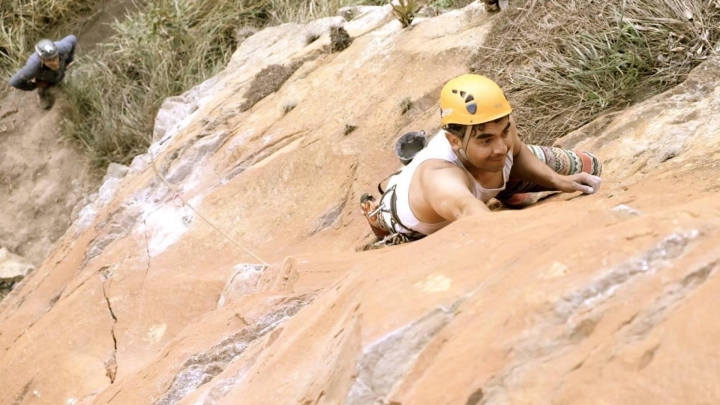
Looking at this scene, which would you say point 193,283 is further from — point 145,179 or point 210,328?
point 145,179

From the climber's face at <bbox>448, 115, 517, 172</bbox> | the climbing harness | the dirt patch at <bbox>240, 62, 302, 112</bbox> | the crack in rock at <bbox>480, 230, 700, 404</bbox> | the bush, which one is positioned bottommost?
the bush

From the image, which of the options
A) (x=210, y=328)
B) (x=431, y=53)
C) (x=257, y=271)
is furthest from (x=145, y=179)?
(x=210, y=328)

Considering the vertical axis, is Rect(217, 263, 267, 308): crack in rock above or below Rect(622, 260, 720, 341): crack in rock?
below

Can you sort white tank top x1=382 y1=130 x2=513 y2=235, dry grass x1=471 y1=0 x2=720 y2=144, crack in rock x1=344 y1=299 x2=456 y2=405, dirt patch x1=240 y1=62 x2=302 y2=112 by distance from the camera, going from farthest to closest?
dirt patch x1=240 y1=62 x2=302 y2=112
dry grass x1=471 y1=0 x2=720 y2=144
white tank top x1=382 y1=130 x2=513 y2=235
crack in rock x1=344 y1=299 x2=456 y2=405

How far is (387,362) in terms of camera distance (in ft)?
6.80

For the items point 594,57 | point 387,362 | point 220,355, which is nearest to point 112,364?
point 220,355

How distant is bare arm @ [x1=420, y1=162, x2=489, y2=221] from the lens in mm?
3229

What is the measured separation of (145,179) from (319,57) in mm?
1531

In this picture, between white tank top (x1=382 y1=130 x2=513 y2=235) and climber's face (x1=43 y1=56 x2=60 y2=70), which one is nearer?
white tank top (x1=382 y1=130 x2=513 y2=235)

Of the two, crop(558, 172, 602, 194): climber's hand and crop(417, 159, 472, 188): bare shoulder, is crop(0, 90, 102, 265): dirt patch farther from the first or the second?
crop(558, 172, 602, 194): climber's hand

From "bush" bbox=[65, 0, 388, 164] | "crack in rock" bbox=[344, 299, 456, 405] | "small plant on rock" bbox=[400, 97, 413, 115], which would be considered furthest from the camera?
"bush" bbox=[65, 0, 388, 164]

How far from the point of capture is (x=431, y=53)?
5887 millimetres

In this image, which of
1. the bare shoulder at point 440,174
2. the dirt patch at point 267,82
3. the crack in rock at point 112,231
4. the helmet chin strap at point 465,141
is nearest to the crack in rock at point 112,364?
the crack in rock at point 112,231

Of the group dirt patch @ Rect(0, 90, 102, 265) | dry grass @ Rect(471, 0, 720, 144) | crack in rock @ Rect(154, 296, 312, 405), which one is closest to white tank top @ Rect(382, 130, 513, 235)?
crack in rock @ Rect(154, 296, 312, 405)
